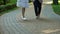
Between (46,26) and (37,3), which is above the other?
(37,3)

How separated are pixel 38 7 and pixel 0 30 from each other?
319cm

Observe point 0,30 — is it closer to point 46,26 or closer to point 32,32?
point 32,32

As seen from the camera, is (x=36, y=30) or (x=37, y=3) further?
(x=37, y=3)

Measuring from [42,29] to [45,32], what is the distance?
557mm

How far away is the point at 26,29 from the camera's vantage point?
8.16 m

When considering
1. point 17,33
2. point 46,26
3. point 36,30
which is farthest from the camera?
point 46,26

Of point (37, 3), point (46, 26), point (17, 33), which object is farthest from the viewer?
point (37, 3)

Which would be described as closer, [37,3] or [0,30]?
[0,30]

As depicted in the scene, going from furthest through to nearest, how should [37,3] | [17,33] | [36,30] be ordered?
1. [37,3]
2. [36,30]
3. [17,33]

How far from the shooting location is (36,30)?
7977 mm

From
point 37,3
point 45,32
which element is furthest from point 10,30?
point 37,3

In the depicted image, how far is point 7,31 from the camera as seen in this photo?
7.81 metres

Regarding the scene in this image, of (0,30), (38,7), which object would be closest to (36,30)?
(0,30)

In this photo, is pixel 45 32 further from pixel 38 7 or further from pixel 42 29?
pixel 38 7
